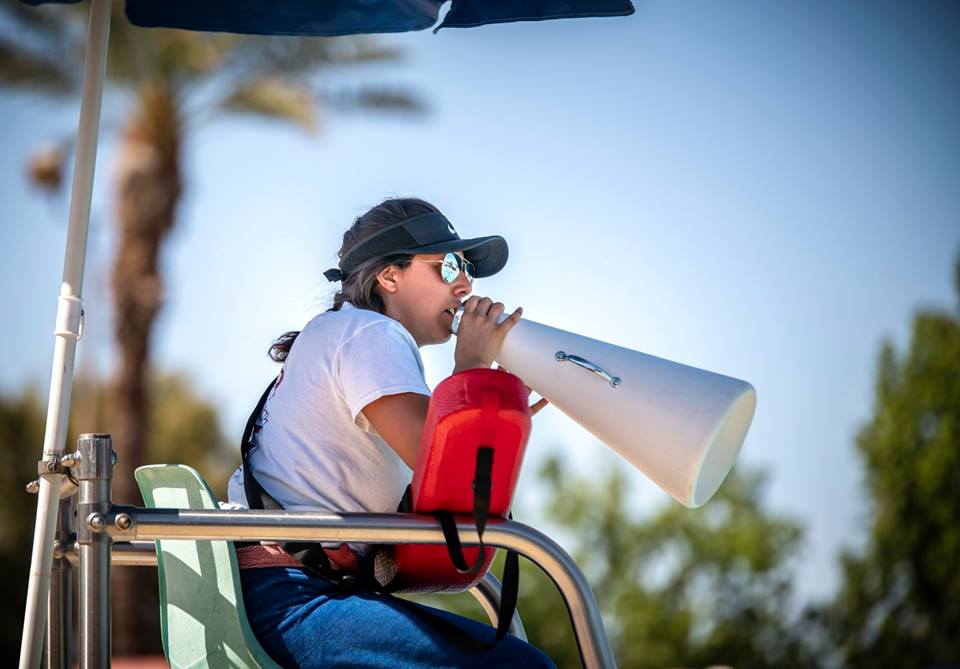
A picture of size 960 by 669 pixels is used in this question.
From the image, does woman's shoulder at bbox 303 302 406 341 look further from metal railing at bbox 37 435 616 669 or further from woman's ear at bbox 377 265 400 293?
metal railing at bbox 37 435 616 669

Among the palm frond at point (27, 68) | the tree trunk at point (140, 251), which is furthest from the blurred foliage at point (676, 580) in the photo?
the palm frond at point (27, 68)

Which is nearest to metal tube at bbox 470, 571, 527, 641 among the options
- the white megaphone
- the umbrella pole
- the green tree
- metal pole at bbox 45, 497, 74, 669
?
the white megaphone

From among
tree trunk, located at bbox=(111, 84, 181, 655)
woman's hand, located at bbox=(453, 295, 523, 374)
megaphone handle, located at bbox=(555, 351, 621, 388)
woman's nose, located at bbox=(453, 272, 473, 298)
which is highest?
tree trunk, located at bbox=(111, 84, 181, 655)

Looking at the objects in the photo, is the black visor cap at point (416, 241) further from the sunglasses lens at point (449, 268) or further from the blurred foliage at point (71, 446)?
the blurred foliage at point (71, 446)

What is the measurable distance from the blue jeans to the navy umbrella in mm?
414

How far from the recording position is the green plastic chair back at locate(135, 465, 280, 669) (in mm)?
2346

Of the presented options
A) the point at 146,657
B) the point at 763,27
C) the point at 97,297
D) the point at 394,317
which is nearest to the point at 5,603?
the point at 146,657

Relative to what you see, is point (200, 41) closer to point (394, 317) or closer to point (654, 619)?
point (654, 619)

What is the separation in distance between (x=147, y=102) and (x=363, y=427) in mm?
11235

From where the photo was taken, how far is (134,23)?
9.50 ft

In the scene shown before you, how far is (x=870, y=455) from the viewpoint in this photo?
568 inches

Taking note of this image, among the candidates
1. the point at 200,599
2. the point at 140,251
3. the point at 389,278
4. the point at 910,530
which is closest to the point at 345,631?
the point at 200,599

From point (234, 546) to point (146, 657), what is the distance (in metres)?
10.9

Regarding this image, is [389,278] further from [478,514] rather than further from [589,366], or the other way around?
[478,514]
